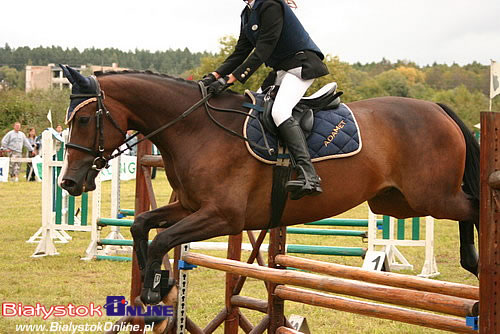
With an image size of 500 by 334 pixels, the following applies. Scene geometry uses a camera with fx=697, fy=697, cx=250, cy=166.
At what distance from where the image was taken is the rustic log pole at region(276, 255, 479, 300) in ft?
11.7

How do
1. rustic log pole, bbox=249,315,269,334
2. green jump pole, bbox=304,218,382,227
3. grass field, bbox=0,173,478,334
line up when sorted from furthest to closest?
green jump pole, bbox=304,218,382,227 < grass field, bbox=0,173,478,334 < rustic log pole, bbox=249,315,269,334

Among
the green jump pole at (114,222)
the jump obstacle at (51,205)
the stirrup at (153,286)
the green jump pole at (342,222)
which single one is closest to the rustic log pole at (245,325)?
the stirrup at (153,286)

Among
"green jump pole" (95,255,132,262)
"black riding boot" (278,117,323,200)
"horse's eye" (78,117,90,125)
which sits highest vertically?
"horse's eye" (78,117,90,125)

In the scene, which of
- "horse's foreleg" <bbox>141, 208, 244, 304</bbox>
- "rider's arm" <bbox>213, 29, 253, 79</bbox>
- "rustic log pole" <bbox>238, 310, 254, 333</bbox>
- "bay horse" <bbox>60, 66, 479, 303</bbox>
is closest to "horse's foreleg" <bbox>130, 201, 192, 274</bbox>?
"bay horse" <bbox>60, 66, 479, 303</bbox>

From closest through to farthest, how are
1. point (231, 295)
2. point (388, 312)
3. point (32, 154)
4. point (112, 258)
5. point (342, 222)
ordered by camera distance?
point (388, 312), point (231, 295), point (342, 222), point (112, 258), point (32, 154)

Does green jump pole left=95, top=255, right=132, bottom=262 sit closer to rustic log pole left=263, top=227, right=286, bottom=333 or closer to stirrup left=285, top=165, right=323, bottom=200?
rustic log pole left=263, top=227, right=286, bottom=333

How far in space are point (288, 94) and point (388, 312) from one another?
1533 mm

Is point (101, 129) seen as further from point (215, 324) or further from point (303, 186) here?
point (215, 324)

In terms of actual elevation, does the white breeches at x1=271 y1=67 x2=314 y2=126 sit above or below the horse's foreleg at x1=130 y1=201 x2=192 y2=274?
above

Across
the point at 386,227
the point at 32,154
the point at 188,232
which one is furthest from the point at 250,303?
the point at 32,154

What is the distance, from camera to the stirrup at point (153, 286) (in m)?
4.30

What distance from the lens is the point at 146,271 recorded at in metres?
4.30

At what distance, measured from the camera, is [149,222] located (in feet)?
15.1

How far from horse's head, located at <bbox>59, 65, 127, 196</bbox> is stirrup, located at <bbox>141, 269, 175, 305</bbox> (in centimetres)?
66
